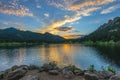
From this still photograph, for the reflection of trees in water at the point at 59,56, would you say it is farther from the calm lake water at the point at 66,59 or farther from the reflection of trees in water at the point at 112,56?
the reflection of trees in water at the point at 112,56

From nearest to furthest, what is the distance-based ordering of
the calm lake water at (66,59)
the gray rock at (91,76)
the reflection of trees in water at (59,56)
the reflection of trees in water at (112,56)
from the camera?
the gray rock at (91,76)
the calm lake water at (66,59)
the reflection of trees in water at (59,56)
the reflection of trees in water at (112,56)

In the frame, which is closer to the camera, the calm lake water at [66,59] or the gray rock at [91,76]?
the gray rock at [91,76]

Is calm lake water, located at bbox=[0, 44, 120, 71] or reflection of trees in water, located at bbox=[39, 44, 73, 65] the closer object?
calm lake water, located at bbox=[0, 44, 120, 71]

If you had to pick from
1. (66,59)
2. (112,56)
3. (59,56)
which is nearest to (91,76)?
(66,59)

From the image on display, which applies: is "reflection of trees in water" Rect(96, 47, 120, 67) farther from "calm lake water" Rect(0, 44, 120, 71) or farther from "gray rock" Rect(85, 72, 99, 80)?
"gray rock" Rect(85, 72, 99, 80)

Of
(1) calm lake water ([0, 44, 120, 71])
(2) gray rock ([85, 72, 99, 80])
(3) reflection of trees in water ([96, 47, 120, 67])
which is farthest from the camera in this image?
(3) reflection of trees in water ([96, 47, 120, 67])

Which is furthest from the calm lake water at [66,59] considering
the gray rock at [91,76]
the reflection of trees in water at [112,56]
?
the gray rock at [91,76]

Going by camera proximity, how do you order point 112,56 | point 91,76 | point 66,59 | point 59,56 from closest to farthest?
1. point 91,76
2. point 66,59
3. point 112,56
4. point 59,56

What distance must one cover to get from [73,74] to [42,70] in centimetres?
340

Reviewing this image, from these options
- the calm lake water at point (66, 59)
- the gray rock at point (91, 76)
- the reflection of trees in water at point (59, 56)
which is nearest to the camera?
the gray rock at point (91, 76)

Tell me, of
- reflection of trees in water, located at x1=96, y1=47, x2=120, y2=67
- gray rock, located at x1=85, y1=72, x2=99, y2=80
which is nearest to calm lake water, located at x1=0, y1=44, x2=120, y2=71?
reflection of trees in water, located at x1=96, y1=47, x2=120, y2=67

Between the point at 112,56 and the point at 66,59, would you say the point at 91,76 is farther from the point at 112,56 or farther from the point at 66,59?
the point at 112,56

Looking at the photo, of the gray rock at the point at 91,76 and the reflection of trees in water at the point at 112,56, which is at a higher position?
the gray rock at the point at 91,76

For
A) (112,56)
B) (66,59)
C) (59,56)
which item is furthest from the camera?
(59,56)
